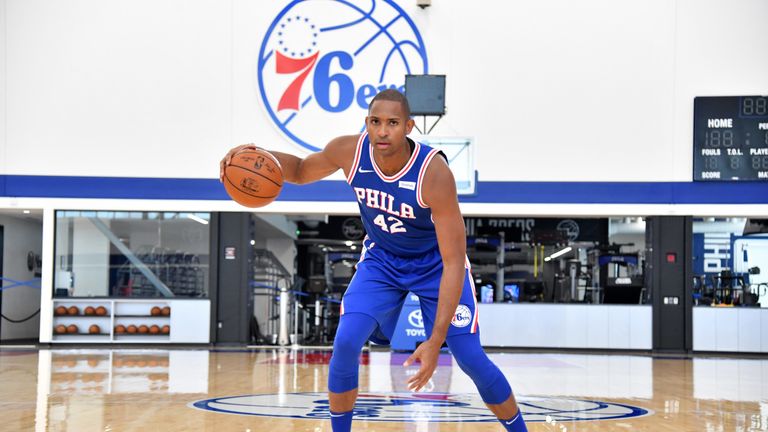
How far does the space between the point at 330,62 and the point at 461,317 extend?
1151 centimetres

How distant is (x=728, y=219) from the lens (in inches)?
624

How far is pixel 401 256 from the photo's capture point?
4.00 meters

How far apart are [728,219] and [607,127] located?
3045 millimetres

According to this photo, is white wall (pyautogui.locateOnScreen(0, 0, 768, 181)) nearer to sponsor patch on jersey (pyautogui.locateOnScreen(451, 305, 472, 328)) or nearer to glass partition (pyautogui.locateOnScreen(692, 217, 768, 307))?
glass partition (pyautogui.locateOnScreen(692, 217, 768, 307))

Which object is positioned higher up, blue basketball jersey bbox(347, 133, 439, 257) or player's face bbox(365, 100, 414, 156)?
player's face bbox(365, 100, 414, 156)

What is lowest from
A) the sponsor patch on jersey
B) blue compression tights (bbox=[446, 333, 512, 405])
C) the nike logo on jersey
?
blue compression tights (bbox=[446, 333, 512, 405])

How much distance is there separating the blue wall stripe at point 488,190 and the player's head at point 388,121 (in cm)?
1100

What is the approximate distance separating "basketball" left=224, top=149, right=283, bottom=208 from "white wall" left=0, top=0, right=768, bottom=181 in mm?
10748

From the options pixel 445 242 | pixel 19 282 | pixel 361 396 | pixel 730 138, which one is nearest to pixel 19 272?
pixel 19 282

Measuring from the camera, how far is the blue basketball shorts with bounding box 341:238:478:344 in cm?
378

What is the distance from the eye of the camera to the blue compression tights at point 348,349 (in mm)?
3658

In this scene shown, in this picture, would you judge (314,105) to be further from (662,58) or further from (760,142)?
(760,142)

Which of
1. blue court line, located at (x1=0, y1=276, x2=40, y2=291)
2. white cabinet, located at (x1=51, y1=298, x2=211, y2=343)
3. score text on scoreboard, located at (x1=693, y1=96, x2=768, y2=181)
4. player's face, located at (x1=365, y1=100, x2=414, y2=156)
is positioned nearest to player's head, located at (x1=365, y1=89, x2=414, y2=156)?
player's face, located at (x1=365, y1=100, x2=414, y2=156)

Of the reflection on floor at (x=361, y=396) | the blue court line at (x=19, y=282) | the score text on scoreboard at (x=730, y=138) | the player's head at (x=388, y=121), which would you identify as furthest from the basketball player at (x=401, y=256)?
the blue court line at (x=19, y=282)
